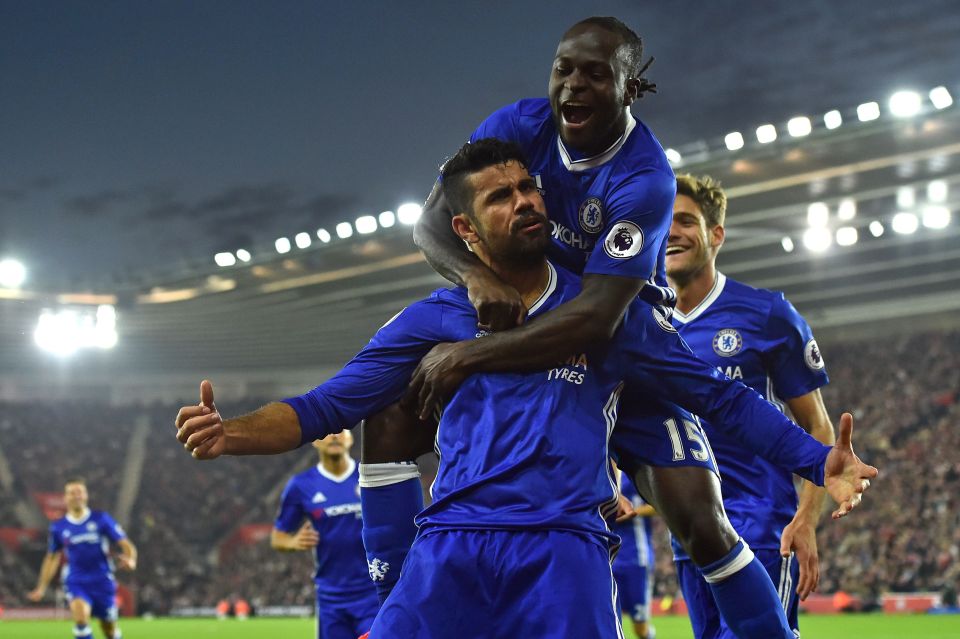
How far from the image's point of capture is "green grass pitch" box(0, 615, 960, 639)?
54.2 feet

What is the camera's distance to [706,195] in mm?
5633

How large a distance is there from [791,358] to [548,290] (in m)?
2.06

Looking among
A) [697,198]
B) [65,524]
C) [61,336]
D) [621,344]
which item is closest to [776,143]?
[65,524]

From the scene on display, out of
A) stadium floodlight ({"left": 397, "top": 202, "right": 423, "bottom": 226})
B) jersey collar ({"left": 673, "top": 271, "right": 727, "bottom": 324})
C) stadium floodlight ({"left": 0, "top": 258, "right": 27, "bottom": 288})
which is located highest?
stadium floodlight ({"left": 0, "top": 258, "right": 27, "bottom": 288})

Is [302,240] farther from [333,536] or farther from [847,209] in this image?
[333,536]

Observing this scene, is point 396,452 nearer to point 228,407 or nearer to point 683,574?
point 683,574

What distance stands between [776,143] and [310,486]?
15495 mm

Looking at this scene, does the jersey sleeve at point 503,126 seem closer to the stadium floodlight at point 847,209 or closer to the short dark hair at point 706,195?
the short dark hair at point 706,195

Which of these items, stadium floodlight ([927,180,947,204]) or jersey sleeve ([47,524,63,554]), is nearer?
jersey sleeve ([47,524,63,554])

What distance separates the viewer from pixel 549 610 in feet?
10.2

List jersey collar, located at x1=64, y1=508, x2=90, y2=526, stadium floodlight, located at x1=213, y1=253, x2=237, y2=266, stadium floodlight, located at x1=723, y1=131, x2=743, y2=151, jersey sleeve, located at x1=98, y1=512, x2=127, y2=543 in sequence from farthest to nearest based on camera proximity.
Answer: stadium floodlight, located at x1=213, y1=253, x2=237, y2=266 → stadium floodlight, located at x1=723, y1=131, x2=743, y2=151 → jersey collar, located at x1=64, y1=508, x2=90, y2=526 → jersey sleeve, located at x1=98, y1=512, x2=127, y2=543

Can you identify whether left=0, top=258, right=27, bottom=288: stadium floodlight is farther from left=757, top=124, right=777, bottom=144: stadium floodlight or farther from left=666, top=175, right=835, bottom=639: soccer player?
left=666, top=175, right=835, bottom=639: soccer player

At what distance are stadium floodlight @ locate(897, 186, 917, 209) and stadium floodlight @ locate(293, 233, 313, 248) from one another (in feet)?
48.4

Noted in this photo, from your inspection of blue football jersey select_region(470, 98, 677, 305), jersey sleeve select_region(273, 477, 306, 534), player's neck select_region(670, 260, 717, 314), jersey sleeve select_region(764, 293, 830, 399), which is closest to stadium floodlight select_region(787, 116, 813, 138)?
jersey sleeve select_region(273, 477, 306, 534)
